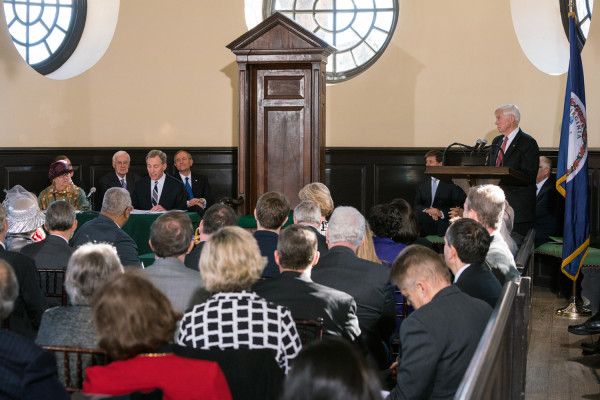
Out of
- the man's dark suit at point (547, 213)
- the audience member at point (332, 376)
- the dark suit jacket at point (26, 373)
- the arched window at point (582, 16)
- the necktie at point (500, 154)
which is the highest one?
the arched window at point (582, 16)

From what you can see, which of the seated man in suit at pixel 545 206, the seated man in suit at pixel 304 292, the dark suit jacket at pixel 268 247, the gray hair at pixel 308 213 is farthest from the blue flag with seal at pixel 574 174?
the seated man in suit at pixel 304 292

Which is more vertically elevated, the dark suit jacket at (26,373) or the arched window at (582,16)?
the arched window at (582,16)

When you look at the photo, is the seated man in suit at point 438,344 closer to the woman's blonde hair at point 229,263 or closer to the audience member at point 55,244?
the woman's blonde hair at point 229,263

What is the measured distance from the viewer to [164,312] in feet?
6.91

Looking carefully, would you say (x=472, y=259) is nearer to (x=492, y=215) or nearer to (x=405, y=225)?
(x=492, y=215)

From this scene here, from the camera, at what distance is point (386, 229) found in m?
4.61

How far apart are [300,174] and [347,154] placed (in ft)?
4.42

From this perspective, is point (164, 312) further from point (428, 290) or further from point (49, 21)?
point (49, 21)

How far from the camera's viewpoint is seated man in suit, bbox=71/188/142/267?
4.81 metres

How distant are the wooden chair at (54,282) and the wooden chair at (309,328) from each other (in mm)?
1305

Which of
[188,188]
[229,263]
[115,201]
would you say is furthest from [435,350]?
[188,188]

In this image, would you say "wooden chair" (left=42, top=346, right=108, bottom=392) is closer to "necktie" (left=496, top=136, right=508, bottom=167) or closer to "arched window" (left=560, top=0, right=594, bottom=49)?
"necktie" (left=496, top=136, right=508, bottom=167)

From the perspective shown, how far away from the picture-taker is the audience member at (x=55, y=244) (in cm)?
426

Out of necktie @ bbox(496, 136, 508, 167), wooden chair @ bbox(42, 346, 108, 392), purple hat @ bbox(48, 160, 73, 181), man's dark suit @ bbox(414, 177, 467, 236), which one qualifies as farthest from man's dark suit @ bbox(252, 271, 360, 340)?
purple hat @ bbox(48, 160, 73, 181)
